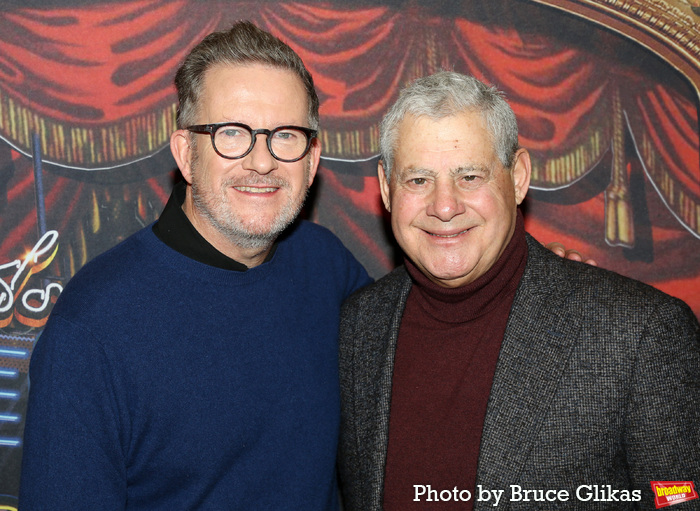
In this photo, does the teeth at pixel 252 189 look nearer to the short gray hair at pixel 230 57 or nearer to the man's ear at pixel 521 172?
the short gray hair at pixel 230 57

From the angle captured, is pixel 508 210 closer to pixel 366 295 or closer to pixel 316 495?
pixel 366 295

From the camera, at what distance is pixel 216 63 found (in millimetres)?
2072

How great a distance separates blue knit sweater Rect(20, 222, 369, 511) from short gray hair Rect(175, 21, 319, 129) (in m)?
0.51

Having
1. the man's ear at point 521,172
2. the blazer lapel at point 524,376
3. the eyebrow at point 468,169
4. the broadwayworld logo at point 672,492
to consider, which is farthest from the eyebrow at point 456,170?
the broadwayworld logo at point 672,492

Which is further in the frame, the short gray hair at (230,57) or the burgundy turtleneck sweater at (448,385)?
the short gray hair at (230,57)

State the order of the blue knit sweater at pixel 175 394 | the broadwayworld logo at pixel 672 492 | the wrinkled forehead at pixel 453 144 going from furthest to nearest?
the wrinkled forehead at pixel 453 144, the blue knit sweater at pixel 175 394, the broadwayworld logo at pixel 672 492

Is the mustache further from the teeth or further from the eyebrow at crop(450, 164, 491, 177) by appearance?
the eyebrow at crop(450, 164, 491, 177)

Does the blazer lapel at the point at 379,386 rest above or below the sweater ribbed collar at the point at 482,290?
below

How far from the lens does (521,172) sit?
6.85 feet

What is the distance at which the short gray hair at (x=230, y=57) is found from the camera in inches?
81.2

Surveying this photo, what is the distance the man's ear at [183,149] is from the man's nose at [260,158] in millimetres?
262

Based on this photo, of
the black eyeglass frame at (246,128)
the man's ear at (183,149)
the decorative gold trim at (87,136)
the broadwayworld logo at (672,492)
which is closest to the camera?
the broadwayworld logo at (672,492)

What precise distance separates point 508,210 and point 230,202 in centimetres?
94

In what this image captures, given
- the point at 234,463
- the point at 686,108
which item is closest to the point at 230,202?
the point at 234,463
